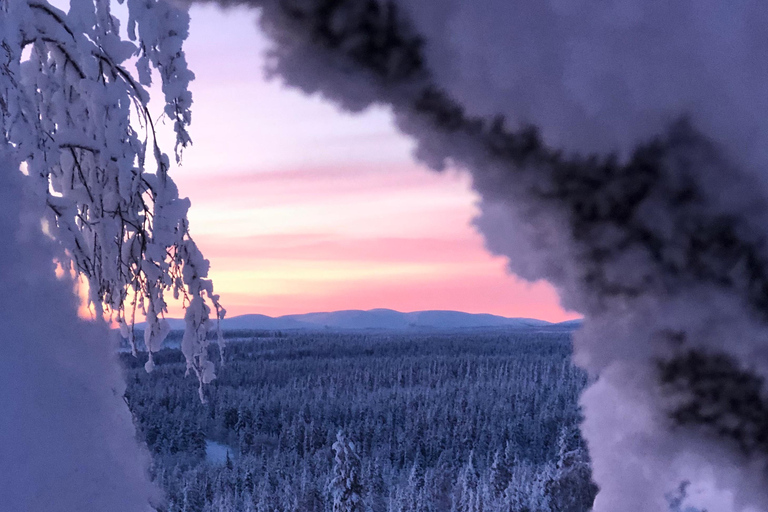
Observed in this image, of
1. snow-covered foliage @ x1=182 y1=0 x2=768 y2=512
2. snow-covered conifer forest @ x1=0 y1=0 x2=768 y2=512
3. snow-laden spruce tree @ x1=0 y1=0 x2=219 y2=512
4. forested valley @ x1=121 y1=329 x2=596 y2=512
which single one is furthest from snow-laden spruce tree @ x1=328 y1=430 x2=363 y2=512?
snow-covered foliage @ x1=182 y1=0 x2=768 y2=512

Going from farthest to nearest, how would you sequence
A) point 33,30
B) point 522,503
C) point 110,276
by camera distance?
point 522,503 < point 110,276 < point 33,30

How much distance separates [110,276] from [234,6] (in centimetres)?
227

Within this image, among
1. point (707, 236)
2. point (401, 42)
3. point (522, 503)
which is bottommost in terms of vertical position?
point (522, 503)

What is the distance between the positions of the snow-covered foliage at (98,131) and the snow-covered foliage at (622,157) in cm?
157

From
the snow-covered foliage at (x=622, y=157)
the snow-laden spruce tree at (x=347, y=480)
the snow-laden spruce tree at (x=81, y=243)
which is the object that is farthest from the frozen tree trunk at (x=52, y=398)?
the snow-laden spruce tree at (x=347, y=480)

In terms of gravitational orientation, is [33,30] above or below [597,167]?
above

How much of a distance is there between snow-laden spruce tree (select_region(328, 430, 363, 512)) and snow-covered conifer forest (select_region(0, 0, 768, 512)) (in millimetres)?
18592

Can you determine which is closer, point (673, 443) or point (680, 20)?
point (680, 20)

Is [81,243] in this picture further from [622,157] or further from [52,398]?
[622,157]

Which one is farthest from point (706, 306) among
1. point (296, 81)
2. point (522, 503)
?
point (522, 503)

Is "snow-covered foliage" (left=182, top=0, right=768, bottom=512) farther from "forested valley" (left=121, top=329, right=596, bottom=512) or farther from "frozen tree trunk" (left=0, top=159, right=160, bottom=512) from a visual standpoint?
"forested valley" (left=121, top=329, right=596, bottom=512)

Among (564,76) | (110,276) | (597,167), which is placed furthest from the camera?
(110,276)

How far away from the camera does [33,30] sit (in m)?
3.24

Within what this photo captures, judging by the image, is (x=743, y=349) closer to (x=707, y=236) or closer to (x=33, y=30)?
(x=707, y=236)
